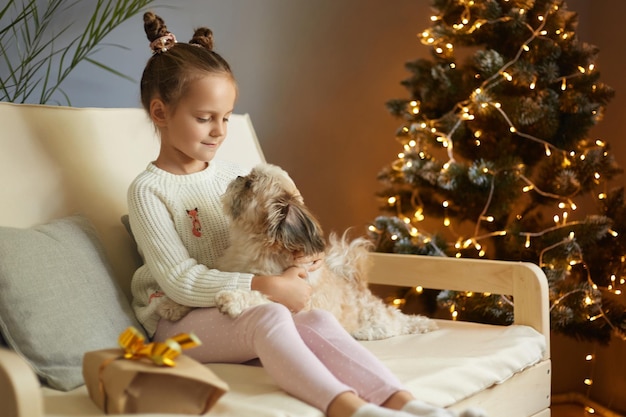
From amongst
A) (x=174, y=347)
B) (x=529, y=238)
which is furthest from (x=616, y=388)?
(x=174, y=347)

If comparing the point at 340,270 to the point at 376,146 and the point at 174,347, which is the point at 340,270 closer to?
the point at 174,347

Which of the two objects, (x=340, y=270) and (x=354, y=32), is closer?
(x=340, y=270)

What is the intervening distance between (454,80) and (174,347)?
164 centimetres

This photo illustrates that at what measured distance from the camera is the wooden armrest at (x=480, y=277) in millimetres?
1995

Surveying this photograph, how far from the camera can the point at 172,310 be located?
1.76 m

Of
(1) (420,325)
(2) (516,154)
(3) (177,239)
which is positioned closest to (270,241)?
(3) (177,239)

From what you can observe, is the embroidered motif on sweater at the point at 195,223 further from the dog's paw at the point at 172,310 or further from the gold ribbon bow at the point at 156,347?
the gold ribbon bow at the point at 156,347

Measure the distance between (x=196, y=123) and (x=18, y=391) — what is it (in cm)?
94

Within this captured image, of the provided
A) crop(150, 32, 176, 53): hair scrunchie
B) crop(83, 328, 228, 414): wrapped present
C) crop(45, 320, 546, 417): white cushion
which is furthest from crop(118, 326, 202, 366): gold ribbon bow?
crop(150, 32, 176, 53): hair scrunchie

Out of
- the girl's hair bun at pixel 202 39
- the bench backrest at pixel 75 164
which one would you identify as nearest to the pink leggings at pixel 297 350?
the bench backrest at pixel 75 164

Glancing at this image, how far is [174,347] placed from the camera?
4.16 ft

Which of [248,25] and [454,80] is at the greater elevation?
[248,25]

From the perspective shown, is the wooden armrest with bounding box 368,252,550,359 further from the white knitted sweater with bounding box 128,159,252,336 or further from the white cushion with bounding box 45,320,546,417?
the white knitted sweater with bounding box 128,159,252,336

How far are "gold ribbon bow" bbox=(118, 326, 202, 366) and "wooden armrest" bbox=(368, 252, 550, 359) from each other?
3.05 ft
